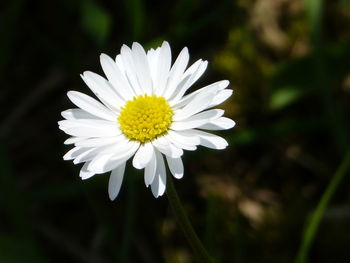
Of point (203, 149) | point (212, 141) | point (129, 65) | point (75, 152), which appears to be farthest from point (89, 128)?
point (203, 149)

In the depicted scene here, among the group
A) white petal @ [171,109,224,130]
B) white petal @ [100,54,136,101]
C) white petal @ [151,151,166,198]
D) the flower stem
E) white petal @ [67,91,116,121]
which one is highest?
white petal @ [100,54,136,101]

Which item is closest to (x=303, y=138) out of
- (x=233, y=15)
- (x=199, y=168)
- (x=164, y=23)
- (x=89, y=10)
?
(x=199, y=168)

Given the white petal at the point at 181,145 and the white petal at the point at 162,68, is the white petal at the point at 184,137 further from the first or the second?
the white petal at the point at 162,68

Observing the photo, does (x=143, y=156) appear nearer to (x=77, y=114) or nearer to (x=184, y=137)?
(x=184, y=137)

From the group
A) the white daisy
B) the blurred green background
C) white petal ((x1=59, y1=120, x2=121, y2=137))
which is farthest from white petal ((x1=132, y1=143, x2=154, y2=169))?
the blurred green background

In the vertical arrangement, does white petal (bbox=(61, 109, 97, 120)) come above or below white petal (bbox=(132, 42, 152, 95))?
below

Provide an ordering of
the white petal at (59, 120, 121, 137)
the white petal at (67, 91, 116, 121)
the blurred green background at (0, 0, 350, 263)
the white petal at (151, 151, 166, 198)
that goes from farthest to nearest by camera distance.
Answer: the blurred green background at (0, 0, 350, 263)
the white petal at (67, 91, 116, 121)
the white petal at (59, 120, 121, 137)
the white petal at (151, 151, 166, 198)

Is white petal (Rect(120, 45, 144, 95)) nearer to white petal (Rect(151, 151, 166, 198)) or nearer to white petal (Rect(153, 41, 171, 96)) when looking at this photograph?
white petal (Rect(153, 41, 171, 96))
